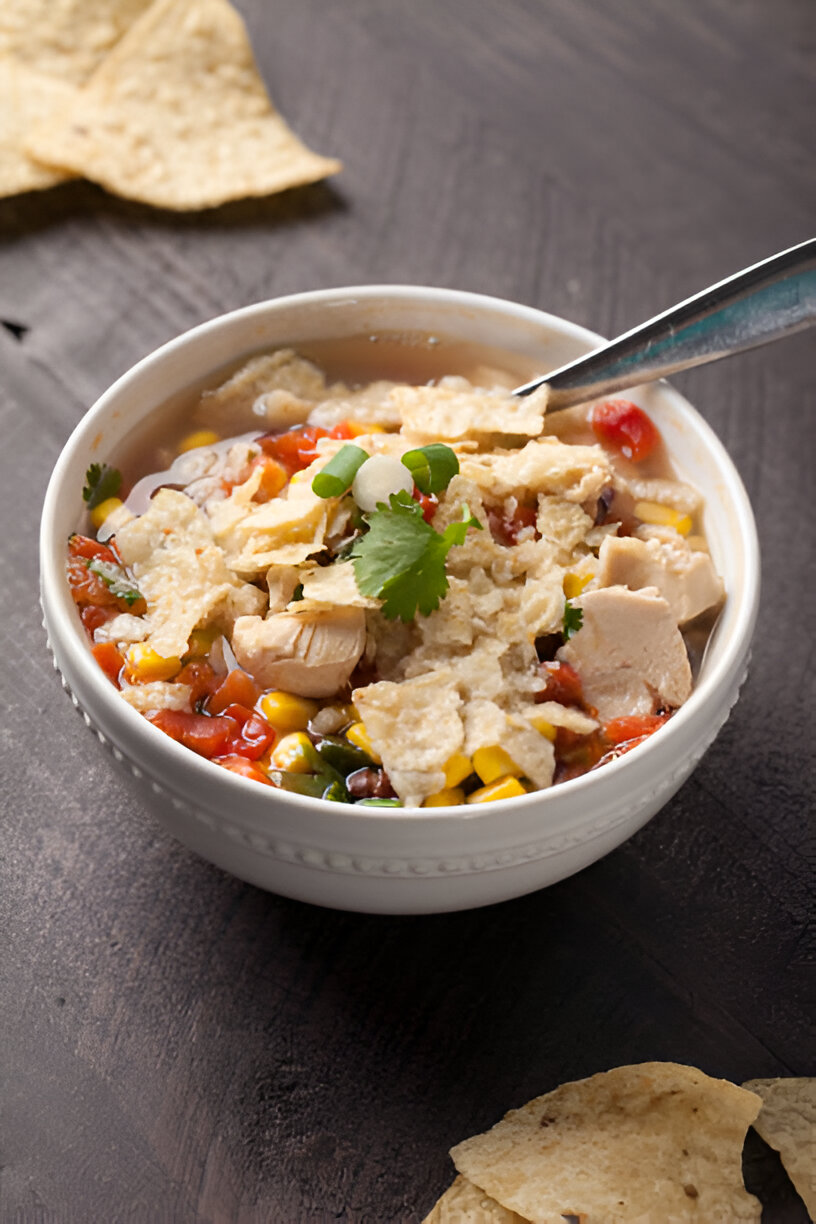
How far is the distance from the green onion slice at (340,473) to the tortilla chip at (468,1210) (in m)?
1.36

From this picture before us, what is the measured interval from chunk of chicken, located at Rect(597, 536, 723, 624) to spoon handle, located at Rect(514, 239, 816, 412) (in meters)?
0.48

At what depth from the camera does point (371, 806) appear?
7.39ft

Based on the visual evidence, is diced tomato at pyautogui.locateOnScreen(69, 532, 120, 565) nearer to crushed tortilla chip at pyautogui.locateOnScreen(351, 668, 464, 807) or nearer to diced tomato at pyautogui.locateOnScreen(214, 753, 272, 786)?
diced tomato at pyautogui.locateOnScreen(214, 753, 272, 786)

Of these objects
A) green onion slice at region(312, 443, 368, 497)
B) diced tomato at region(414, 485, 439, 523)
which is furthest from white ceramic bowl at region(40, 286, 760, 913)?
diced tomato at region(414, 485, 439, 523)

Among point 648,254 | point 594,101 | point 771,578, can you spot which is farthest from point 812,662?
point 594,101

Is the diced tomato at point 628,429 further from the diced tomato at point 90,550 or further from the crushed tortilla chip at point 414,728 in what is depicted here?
the diced tomato at point 90,550

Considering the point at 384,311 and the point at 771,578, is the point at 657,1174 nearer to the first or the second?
the point at 771,578

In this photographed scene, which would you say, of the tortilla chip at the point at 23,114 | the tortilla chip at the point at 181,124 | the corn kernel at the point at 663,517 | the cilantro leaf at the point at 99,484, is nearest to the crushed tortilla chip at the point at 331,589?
the cilantro leaf at the point at 99,484

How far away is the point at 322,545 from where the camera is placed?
8.14 feet

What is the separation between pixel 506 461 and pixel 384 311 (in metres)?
0.61

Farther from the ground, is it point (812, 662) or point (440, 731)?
point (440, 731)

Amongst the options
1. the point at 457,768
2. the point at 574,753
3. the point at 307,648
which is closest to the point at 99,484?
the point at 307,648

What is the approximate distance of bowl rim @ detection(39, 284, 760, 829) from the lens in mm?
2174

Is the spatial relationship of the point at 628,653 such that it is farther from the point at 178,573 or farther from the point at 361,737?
the point at 178,573
